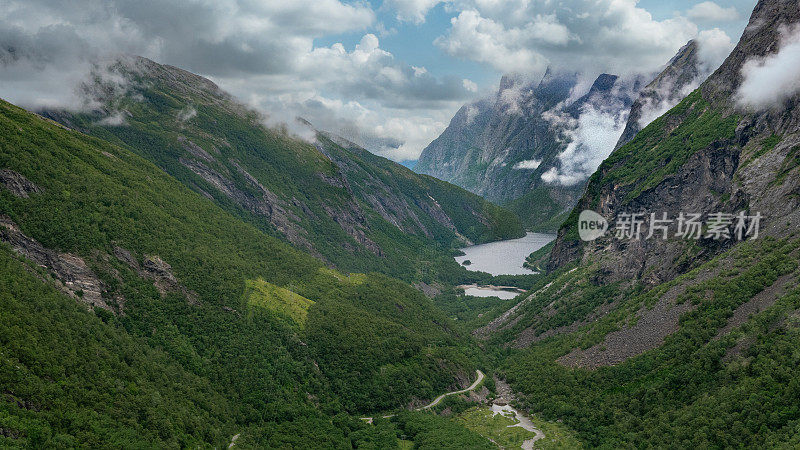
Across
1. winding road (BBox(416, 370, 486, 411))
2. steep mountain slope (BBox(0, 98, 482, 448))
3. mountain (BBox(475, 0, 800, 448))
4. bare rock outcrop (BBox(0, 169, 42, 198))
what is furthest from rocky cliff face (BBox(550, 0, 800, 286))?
bare rock outcrop (BBox(0, 169, 42, 198))

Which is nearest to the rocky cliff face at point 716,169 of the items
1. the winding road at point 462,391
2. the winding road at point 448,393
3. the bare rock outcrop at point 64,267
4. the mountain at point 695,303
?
the mountain at point 695,303

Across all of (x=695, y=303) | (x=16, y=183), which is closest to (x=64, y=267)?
(x=16, y=183)

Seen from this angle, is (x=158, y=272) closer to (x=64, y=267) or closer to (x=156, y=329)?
(x=156, y=329)

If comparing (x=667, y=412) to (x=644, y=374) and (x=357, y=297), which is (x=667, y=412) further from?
(x=357, y=297)

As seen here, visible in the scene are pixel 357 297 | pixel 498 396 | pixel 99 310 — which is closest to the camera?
pixel 99 310

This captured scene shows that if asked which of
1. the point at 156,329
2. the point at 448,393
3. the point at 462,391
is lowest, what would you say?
the point at 448,393

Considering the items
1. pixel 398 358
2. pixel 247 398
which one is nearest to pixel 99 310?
pixel 247 398

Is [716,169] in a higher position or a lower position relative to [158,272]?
higher

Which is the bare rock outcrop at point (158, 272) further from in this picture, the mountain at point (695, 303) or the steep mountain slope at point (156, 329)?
the mountain at point (695, 303)
